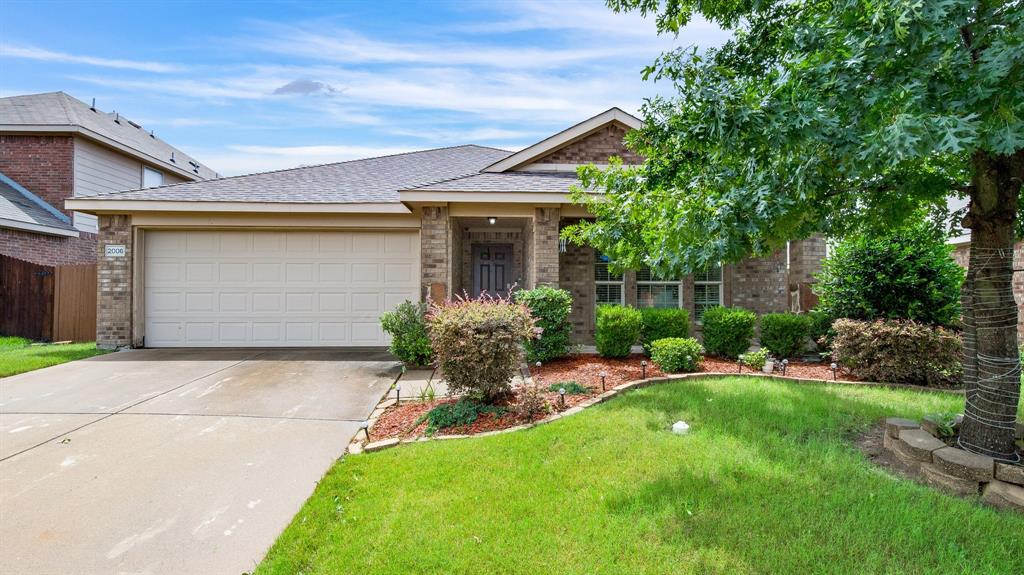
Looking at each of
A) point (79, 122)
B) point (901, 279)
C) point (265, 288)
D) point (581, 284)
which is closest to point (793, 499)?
point (901, 279)

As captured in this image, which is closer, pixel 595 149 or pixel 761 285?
pixel 761 285

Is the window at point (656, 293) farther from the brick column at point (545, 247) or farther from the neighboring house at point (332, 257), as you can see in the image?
the brick column at point (545, 247)

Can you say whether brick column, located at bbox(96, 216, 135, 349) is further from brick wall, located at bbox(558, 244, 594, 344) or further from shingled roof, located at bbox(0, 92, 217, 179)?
brick wall, located at bbox(558, 244, 594, 344)

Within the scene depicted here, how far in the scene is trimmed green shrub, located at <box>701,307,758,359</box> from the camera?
8016 millimetres

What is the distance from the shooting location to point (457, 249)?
33.7 feet

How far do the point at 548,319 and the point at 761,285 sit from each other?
518 cm

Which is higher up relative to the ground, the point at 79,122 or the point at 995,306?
the point at 79,122

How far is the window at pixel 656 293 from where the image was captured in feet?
33.3

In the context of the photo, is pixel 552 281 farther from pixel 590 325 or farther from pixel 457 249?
pixel 457 249

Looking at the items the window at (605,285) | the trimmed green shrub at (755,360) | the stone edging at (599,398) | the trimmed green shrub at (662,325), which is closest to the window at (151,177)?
the window at (605,285)

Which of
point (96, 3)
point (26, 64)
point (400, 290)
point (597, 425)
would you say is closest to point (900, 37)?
point (597, 425)

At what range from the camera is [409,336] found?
25.1ft

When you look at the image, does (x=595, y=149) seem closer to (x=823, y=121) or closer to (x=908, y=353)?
(x=908, y=353)

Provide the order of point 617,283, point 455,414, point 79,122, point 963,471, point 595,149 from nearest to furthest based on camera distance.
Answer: point 963,471 < point 455,414 < point 617,283 < point 595,149 < point 79,122
